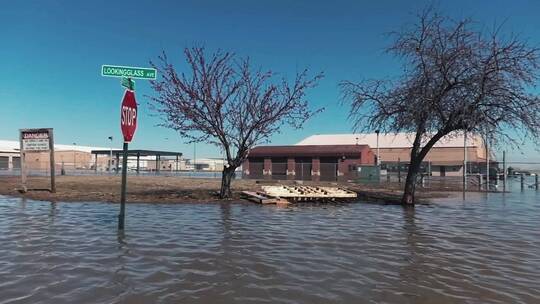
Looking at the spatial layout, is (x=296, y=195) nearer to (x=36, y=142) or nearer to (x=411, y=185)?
(x=411, y=185)

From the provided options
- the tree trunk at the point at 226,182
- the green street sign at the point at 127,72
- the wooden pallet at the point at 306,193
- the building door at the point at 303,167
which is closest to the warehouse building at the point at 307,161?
the building door at the point at 303,167

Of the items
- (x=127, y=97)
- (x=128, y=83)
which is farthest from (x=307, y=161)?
(x=127, y=97)

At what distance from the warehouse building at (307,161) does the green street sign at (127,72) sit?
52612 millimetres

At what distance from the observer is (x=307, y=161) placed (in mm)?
68375

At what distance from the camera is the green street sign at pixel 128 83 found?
1028 cm

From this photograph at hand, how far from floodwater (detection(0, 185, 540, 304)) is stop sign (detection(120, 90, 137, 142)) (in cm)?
217

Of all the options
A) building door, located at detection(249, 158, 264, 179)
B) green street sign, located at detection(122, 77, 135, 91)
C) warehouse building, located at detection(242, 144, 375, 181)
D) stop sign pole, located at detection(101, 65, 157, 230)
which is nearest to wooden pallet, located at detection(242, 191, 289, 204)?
stop sign pole, located at detection(101, 65, 157, 230)

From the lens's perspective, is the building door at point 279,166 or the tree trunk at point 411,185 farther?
the building door at point 279,166

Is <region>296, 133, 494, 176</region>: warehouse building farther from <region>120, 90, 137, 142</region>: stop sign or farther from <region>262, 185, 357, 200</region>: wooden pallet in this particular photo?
<region>120, 90, 137, 142</region>: stop sign

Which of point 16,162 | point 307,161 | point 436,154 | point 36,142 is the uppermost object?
point 436,154

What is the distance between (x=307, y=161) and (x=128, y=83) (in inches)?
2309

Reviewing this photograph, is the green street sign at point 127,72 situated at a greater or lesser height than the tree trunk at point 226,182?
greater

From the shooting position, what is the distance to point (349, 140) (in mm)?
91500

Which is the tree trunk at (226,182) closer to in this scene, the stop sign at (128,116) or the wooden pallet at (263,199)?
the wooden pallet at (263,199)
